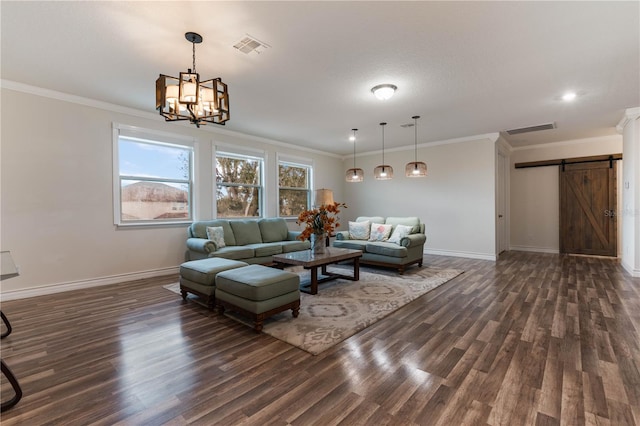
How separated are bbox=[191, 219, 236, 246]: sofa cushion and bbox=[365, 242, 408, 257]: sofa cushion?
2.51 m

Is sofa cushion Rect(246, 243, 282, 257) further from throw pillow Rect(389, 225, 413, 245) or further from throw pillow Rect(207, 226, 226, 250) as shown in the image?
throw pillow Rect(389, 225, 413, 245)

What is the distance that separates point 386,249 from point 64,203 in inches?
193

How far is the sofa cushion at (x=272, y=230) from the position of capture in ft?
19.6

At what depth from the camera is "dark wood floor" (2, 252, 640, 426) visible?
168 centimetres

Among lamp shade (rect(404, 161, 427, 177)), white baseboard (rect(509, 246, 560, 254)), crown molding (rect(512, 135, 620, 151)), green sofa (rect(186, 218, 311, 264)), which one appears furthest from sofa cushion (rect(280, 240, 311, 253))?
crown molding (rect(512, 135, 620, 151))

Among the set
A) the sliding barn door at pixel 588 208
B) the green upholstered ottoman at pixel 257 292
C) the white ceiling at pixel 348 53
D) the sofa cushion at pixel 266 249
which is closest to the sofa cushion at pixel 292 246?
the sofa cushion at pixel 266 249

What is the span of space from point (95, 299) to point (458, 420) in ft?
13.7

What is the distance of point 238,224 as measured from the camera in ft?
18.5

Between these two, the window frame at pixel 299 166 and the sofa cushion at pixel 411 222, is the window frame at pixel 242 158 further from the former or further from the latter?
the sofa cushion at pixel 411 222

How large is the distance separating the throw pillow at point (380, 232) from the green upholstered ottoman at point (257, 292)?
116 inches

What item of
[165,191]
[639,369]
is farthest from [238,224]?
[639,369]

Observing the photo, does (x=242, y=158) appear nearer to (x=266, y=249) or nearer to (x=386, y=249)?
(x=266, y=249)

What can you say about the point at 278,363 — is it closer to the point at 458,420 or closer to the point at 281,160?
the point at 458,420

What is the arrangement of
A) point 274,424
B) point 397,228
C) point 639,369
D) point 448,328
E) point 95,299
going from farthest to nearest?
1. point 397,228
2. point 95,299
3. point 448,328
4. point 639,369
5. point 274,424
